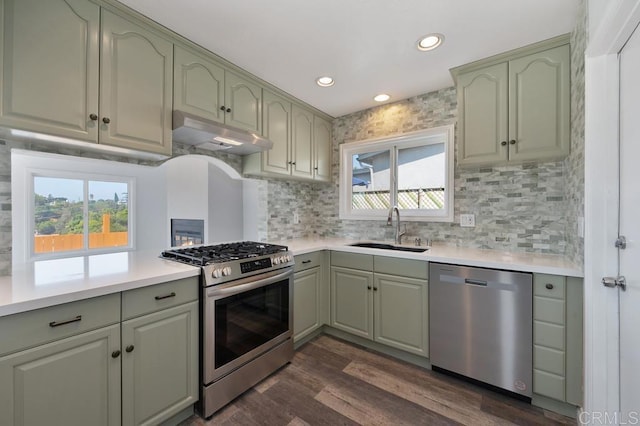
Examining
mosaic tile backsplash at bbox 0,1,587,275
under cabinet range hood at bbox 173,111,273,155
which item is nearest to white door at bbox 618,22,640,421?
mosaic tile backsplash at bbox 0,1,587,275

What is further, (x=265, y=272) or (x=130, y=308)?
(x=265, y=272)

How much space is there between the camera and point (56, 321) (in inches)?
43.8

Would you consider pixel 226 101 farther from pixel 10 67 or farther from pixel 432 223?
pixel 432 223

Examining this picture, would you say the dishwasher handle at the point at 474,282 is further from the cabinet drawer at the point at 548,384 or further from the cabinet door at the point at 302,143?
the cabinet door at the point at 302,143

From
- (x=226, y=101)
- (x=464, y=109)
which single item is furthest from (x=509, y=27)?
(x=226, y=101)

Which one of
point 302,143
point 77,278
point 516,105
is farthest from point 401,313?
point 77,278

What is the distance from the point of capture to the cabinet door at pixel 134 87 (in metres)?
1.50

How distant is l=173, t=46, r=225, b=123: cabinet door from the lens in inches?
71.1

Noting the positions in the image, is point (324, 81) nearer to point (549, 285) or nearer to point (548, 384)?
point (549, 285)

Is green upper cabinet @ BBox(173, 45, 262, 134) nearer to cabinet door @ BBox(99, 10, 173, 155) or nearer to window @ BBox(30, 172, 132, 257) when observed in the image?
cabinet door @ BBox(99, 10, 173, 155)

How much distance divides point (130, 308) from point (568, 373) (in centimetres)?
245

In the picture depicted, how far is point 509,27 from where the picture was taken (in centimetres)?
167

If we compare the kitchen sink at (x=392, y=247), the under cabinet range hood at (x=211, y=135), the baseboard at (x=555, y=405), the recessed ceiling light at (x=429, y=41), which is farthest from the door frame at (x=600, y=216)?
the under cabinet range hood at (x=211, y=135)

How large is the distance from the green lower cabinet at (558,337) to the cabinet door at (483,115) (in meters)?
0.92
